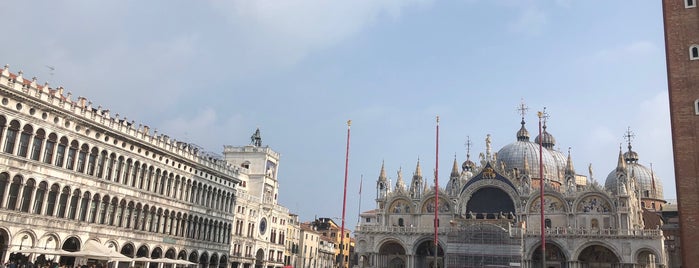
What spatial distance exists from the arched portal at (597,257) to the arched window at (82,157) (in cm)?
4309

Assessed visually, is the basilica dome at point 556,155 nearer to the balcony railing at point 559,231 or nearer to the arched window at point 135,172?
the balcony railing at point 559,231

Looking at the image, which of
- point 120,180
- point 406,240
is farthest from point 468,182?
point 120,180

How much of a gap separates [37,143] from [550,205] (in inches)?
1789

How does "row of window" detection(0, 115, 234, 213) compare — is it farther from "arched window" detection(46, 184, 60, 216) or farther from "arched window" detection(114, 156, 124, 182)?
"arched window" detection(46, 184, 60, 216)

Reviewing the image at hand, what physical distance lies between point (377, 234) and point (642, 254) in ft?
82.8

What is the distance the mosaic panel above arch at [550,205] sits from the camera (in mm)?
57312

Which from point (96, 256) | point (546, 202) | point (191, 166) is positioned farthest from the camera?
point (546, 202)

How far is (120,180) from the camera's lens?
42469 mm

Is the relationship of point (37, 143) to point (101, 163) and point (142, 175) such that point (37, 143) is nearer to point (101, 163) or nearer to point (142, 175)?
point (101, 163)

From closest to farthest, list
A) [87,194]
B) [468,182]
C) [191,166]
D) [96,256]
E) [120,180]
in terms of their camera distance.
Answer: [96,256] → [87,194] → [120,180] → [191,166] → [468,182]

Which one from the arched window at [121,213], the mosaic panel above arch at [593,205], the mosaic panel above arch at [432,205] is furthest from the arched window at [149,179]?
the mosaic panel above arch at [593,205]

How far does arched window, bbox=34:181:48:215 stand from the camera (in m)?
35.2

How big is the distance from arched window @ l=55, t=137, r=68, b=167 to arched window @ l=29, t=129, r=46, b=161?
53.8 inches

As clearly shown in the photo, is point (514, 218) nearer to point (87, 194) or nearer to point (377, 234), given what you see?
point (377, 234)
